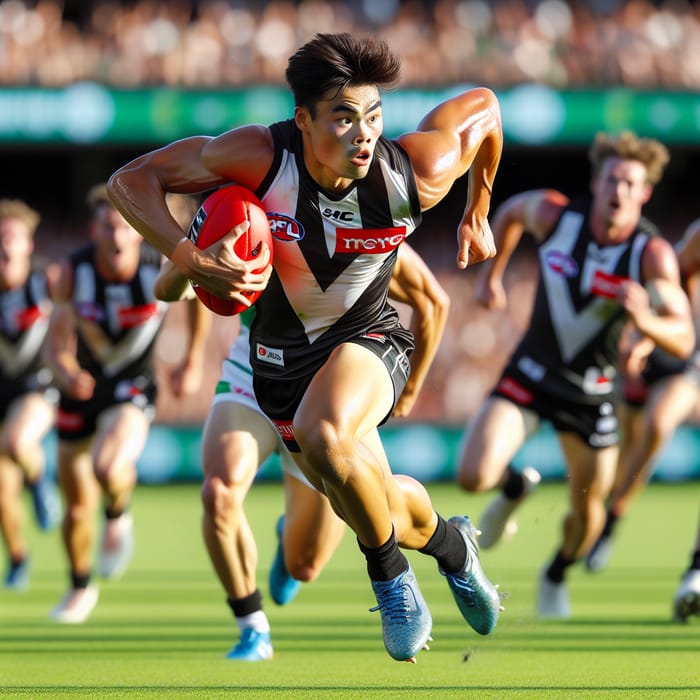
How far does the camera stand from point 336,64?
5281mm

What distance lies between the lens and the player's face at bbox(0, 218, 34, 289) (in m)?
10.9

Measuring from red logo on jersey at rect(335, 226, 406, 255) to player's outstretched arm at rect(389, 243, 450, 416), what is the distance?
98 cm

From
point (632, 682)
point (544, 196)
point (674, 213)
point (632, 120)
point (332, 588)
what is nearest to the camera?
point (632, 682)

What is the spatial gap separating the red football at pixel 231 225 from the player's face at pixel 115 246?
4.09 metres

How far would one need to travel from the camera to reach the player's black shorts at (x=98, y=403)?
366 inches

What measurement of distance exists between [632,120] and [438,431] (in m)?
5.98

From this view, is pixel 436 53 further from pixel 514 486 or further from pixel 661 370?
pixel 514 486

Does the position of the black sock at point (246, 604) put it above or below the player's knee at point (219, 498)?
below

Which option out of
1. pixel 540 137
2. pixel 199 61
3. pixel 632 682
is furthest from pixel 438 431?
pixel 632 682

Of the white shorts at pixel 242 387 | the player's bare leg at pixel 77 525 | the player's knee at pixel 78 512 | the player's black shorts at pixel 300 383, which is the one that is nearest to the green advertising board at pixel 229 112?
the player's bare leg at pixel 77 525

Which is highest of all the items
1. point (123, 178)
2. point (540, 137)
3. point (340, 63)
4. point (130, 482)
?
point (340, 63)

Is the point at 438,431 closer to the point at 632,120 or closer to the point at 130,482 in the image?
the point at 632,120

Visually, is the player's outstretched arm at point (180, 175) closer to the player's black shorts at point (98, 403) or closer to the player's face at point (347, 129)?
the player's face at point (347, 129)

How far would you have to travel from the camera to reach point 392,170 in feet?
18.3
